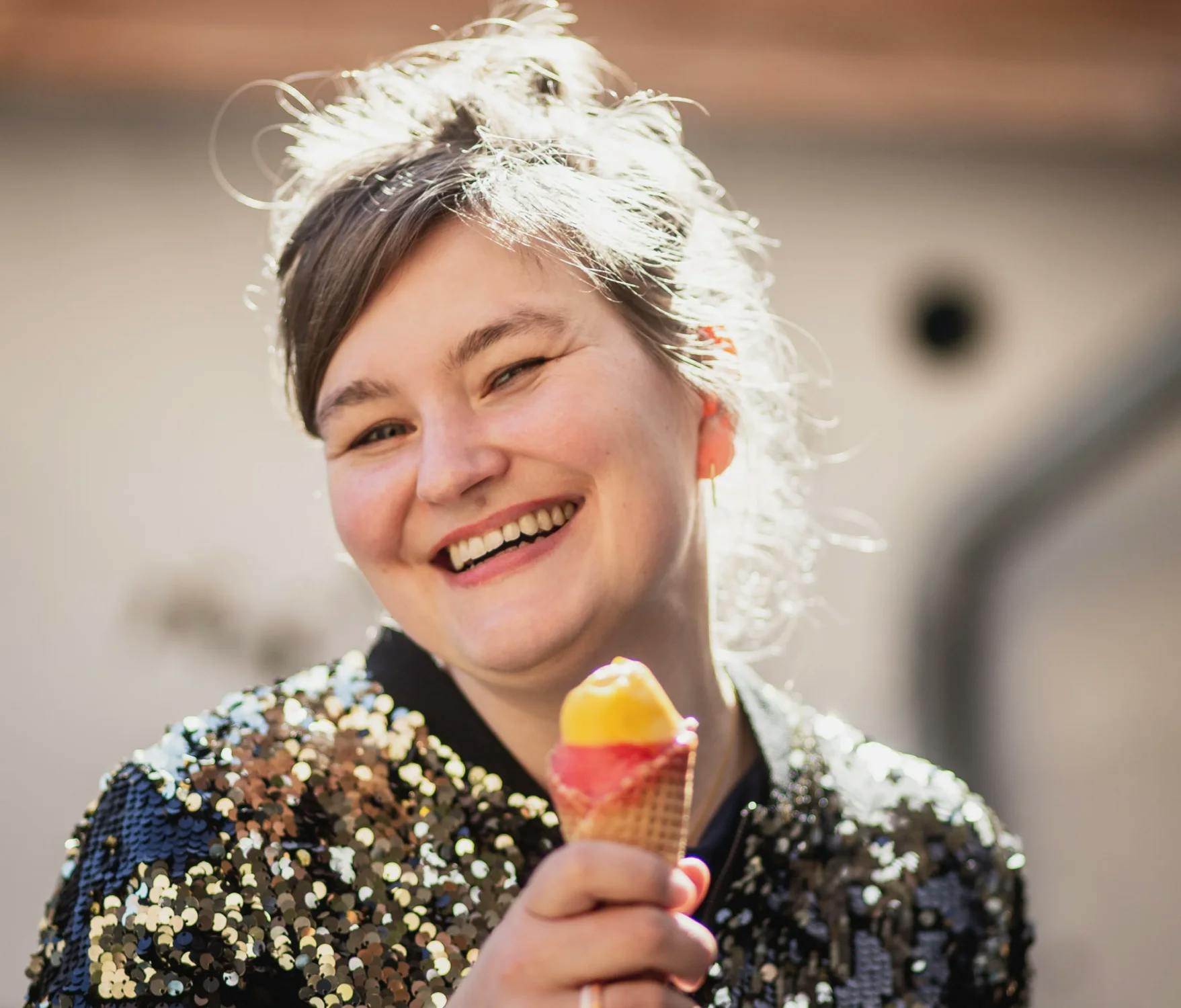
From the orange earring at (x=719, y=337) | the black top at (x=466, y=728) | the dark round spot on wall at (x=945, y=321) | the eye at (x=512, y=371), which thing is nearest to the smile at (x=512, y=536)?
the eye at (x=512, y=371)

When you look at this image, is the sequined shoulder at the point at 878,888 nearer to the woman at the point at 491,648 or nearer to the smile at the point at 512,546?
the woman at the point at 491,648

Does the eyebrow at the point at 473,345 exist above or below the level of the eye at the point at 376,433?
above

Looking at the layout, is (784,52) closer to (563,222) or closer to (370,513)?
(563,222)

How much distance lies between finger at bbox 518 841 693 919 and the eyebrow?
65 centimetres

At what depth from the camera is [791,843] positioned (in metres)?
1.78

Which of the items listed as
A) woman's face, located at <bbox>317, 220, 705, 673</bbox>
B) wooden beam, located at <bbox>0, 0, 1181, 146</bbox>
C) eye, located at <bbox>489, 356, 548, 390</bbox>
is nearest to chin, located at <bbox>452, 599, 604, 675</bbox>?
woman's face, located at <bbox>317, 220, 705, 673</bbox>

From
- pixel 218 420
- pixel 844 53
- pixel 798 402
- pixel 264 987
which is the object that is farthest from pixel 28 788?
pixel 844 53

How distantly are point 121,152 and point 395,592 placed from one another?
2531 millimetres

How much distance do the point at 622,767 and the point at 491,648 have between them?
44 centimetres

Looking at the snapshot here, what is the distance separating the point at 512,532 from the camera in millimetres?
1448

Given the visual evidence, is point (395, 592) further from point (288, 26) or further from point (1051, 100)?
point (1051, 100)

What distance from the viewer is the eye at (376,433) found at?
153 centimetres

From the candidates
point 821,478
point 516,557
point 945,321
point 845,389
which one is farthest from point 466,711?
point 945,321

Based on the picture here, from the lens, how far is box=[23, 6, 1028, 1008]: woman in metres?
1.45
